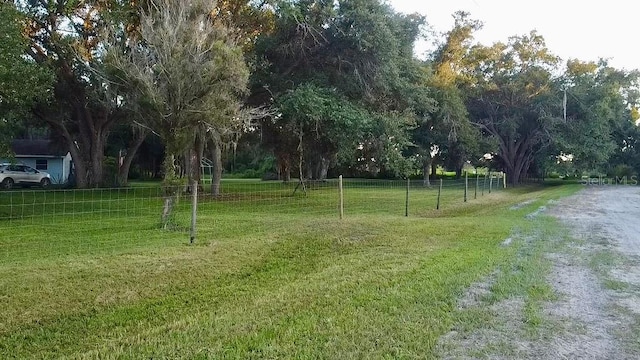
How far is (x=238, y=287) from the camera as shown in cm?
618

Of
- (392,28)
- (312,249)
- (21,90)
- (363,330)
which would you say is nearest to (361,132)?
(392,28)

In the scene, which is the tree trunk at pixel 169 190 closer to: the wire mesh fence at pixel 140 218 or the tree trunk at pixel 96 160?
the wire mesh fence at pixel 140 218

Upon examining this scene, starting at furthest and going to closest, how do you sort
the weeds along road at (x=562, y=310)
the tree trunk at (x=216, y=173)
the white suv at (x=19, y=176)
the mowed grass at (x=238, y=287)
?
the white suv at (x=19, y=176) < the tree trunk at (x=216, y=173) < the mowed grass at (x=238, y=287) < the weeds along road at (x=562, y=310)

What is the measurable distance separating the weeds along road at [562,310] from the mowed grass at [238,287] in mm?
295

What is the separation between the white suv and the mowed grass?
20.3m

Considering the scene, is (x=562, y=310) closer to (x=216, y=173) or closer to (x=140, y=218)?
(x=140, y=218)

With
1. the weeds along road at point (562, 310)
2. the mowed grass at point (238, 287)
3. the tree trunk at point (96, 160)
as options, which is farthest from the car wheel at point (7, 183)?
the weeds along road at point (562, 310)

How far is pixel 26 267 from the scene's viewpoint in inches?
254

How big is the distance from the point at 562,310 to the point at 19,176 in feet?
98.8

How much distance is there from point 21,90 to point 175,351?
38.6 ft

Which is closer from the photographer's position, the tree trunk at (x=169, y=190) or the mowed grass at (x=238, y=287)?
the mowed grass at (x=238, y=287)

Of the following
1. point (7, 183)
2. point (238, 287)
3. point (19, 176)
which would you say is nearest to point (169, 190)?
point (238, 287)

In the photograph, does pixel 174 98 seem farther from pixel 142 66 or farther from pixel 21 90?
pixel 21 90

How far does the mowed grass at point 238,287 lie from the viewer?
4105 mm
